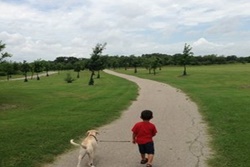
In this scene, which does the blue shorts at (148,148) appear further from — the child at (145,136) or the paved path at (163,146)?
the paved path at (163,146)

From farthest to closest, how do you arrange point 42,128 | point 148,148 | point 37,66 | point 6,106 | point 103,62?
point 37,66, point 103,62, point 6,106, point 42,128, point 148,148

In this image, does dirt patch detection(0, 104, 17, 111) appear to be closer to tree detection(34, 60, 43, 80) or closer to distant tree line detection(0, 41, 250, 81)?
distant tree line detection(0, 41, 250, 81)

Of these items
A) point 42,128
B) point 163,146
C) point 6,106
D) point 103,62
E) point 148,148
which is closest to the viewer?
point 148,148

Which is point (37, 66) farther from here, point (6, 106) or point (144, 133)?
point (144, 133)

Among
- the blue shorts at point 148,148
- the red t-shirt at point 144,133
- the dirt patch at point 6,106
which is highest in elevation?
the red t-shirt at point 144,133

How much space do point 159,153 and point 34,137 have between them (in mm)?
4207

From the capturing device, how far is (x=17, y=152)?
31.6 feet

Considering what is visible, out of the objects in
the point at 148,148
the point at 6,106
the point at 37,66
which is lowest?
the point at 6,106

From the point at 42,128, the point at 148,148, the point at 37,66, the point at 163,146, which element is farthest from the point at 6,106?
the point at 37,66

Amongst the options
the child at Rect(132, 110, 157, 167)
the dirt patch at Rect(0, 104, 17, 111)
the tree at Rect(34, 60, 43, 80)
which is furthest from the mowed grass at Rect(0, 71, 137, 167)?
the tree at Rect(34, 60, 43, 80)

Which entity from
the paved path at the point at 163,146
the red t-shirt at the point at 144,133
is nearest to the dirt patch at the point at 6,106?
the paved path at the point at 163,146

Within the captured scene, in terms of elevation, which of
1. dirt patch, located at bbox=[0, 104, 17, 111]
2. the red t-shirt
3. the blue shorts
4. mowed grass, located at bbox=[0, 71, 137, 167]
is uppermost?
the red t-shirt

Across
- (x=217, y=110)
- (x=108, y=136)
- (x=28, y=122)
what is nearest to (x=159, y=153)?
(x=108, y=136)

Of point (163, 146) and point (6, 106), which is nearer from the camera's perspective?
point (163, 146)
